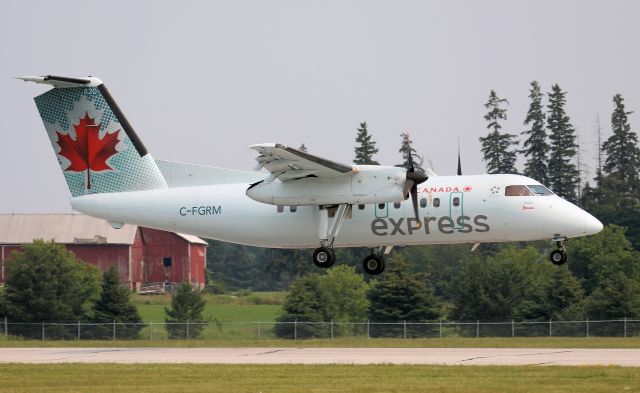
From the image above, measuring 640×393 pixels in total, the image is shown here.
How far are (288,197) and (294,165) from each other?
1.11 metres

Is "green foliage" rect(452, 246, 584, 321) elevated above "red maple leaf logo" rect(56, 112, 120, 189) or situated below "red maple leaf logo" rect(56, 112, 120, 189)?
below

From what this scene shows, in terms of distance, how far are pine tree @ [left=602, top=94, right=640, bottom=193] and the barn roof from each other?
1548 inches

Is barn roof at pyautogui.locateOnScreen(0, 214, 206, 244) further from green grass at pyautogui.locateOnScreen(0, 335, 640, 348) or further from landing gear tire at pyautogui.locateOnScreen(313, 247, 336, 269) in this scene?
landing gear tire at pyautogui.locateOnScreen(313, 247, 336, 269)

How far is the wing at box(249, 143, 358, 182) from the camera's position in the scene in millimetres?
38062

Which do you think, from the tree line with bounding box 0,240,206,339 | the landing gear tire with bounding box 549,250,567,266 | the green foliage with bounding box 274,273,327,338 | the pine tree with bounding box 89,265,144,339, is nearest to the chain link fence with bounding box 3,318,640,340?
the green foliage with bounding box 274,273,327,338

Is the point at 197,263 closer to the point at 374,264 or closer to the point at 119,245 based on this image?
the point at 119,245

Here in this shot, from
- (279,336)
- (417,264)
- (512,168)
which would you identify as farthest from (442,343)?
(512,168)

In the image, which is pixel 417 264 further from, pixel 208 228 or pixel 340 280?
pixel 208 228

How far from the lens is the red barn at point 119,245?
10469cm

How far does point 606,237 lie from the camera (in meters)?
78.3

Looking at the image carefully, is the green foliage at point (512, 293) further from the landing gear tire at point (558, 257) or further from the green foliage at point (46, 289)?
the landing gear tire at point (558, 257)

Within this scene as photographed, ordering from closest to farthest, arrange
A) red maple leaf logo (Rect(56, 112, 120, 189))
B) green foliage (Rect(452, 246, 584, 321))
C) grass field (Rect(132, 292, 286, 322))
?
1. red maple leaf logo (Rect(56, 112, 120, 189))
2. green foliage (Rect(452, 246, 584, 321))
3. grass field (Rect(132, 292, 286, 322))

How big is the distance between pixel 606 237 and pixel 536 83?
48.4 meters

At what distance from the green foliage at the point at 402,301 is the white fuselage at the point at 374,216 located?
22.5 m
